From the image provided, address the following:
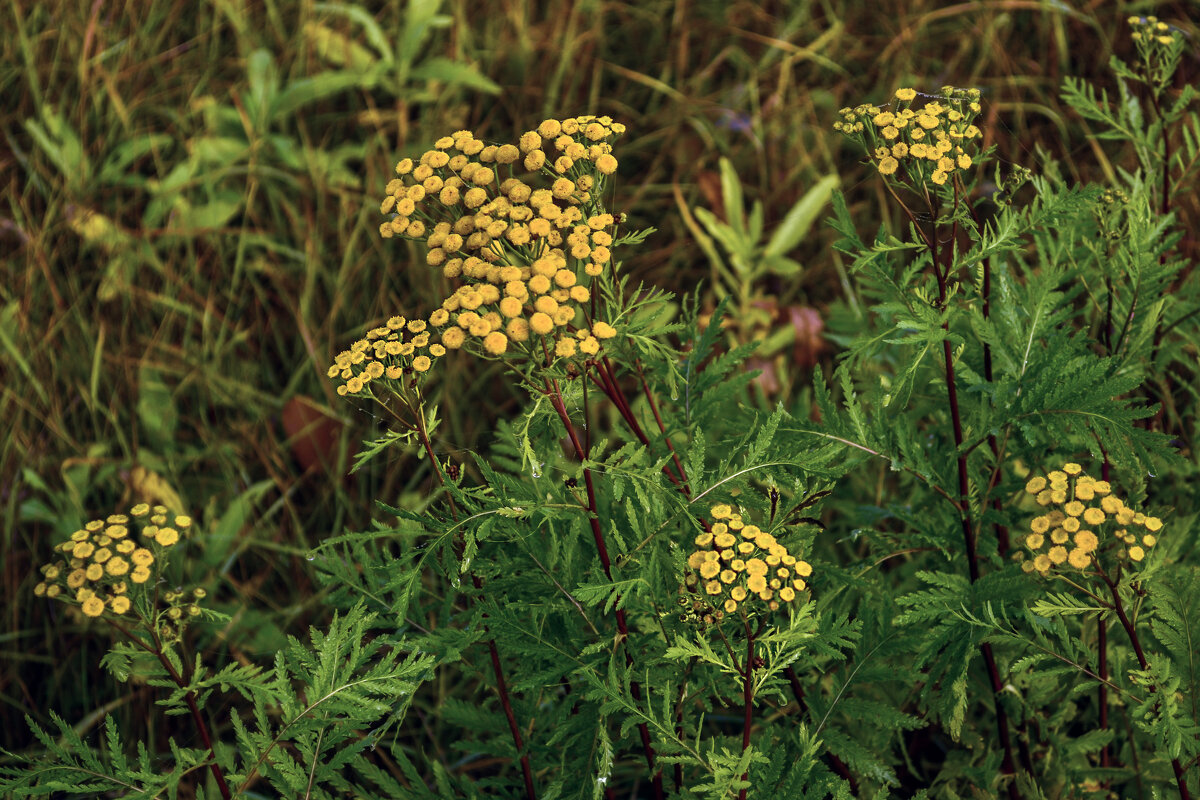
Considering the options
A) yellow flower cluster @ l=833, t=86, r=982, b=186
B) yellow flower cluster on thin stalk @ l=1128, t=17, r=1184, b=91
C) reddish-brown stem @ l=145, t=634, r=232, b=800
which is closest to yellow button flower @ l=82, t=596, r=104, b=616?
reddish-brown stem @ l=145, t=634, r=232, b=800

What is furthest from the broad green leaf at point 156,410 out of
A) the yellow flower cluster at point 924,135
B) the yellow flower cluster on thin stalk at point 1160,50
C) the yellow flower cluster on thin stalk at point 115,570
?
the yellow flower cluster on thin stalk at point 1160,50

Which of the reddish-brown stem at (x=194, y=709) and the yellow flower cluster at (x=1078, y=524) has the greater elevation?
the yellow flower cluster at (x=1078, y=524)

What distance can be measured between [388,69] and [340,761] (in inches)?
124

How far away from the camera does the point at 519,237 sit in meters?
1.48

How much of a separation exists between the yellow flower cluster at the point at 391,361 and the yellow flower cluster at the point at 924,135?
76cm

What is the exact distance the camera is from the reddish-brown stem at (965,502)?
1676mm

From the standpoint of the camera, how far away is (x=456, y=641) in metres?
1.72

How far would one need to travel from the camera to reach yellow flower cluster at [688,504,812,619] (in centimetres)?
139

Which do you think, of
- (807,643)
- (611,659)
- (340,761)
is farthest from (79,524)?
(807,643)

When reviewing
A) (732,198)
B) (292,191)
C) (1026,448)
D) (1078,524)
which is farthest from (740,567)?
(292,191)

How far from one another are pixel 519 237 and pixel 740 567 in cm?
57

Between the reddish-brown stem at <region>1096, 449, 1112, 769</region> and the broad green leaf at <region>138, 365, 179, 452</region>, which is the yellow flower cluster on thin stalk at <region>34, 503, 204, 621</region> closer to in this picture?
the reddish-brown stem at <region>1096, 449, 1112, 769</region>

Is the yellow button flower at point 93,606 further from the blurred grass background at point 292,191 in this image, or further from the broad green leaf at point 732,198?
the broad green leaf at point 732,198

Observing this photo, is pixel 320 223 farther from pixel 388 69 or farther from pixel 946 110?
pixel 946 110
